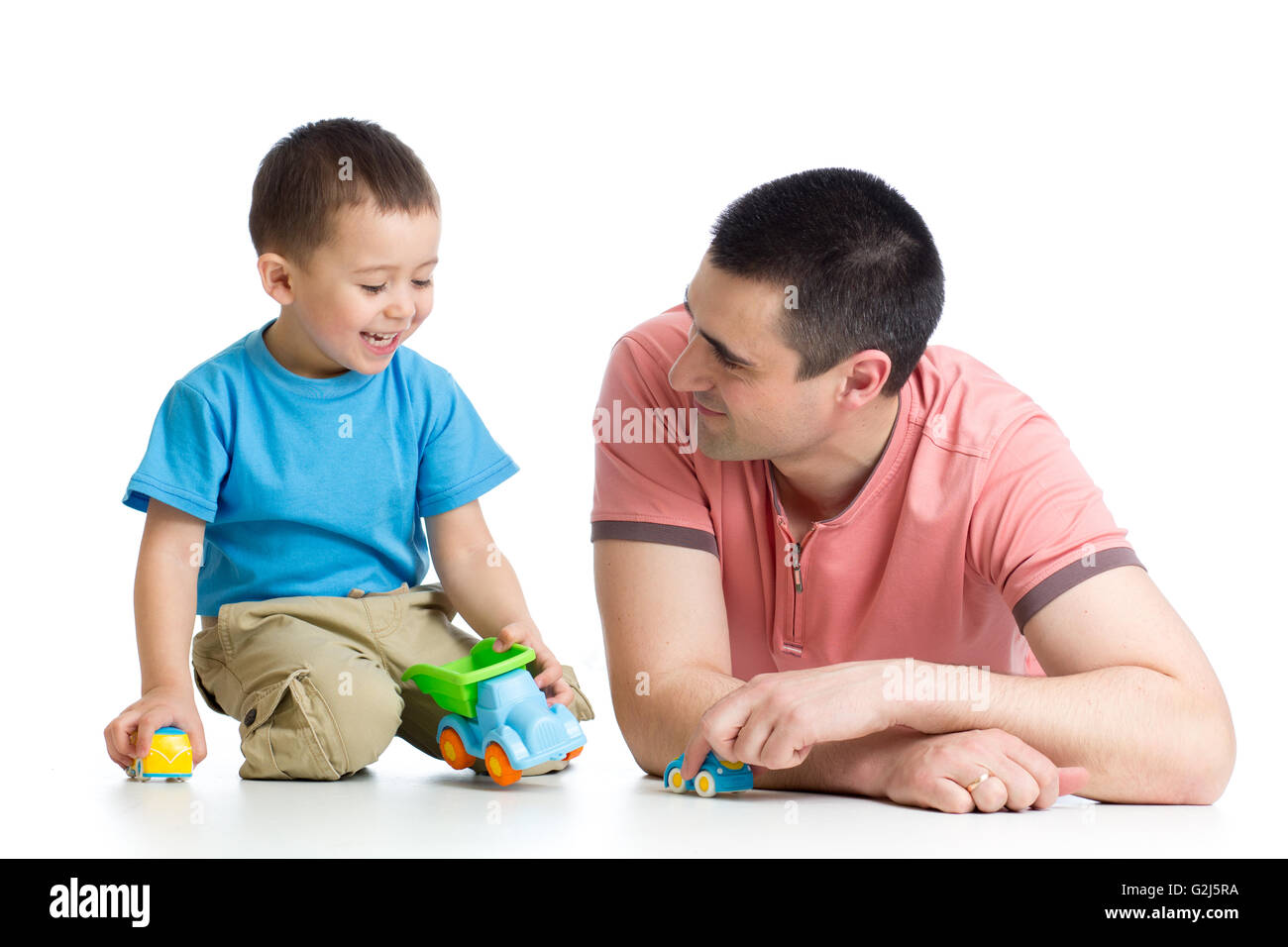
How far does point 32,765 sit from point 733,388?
4.17ft

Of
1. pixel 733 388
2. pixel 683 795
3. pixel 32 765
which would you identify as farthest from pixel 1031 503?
pixel 32 765

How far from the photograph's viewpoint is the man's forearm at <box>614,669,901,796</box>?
203 centimetres

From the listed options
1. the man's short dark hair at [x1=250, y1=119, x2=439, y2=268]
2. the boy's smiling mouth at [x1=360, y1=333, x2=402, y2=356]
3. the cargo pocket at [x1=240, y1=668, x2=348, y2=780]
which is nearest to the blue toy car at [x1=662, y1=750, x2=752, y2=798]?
the cargo pocket at [x1=240, y1=668, x2=348, y2=780]

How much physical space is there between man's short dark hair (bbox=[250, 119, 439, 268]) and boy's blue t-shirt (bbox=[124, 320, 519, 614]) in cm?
21

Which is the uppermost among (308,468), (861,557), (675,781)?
(308,468)

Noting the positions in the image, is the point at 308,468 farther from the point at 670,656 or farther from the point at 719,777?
the point at 719,777

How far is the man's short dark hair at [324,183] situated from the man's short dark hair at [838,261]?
0.50 metres

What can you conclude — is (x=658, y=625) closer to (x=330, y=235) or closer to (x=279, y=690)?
(x=279, y=690)

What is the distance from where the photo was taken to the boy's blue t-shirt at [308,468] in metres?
2.27

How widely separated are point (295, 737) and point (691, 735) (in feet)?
1.93

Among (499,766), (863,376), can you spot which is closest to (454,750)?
(499,766)

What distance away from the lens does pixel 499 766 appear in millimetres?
2070

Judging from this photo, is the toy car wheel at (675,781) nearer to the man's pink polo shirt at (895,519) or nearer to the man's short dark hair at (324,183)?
the man's pink polo shirt at (895,519)
